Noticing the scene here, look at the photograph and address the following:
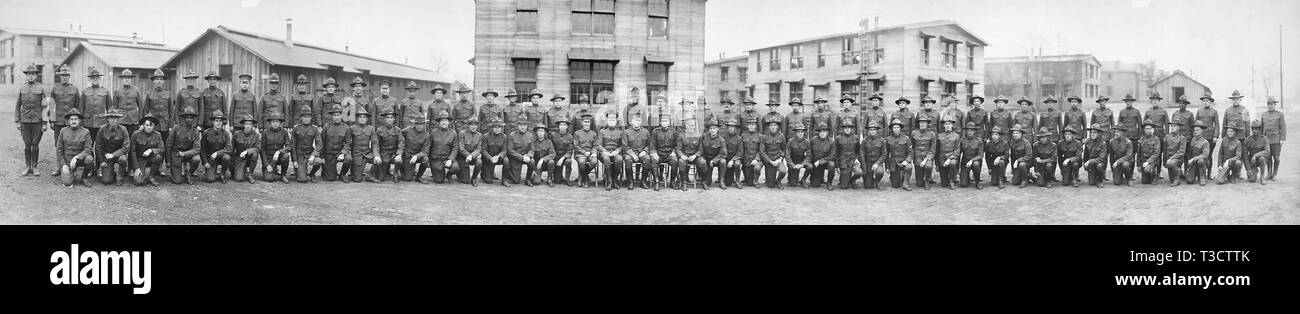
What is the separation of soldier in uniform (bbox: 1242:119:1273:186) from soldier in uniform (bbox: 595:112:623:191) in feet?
20.5

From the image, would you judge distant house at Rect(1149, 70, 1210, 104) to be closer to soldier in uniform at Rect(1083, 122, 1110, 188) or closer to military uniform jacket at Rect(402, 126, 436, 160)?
soldier in uniform at Rect(1083, 122, 1110, 188)

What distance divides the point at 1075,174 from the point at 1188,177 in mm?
1037

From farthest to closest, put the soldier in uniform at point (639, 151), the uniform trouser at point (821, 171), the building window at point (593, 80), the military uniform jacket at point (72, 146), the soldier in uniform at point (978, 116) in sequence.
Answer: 1. the building window at point (593, 80)
2. the soldier in uniform at point (978, 116)
3. the uniform trouser at point (821, 171)
4. the soldier in uniform at point (639, 151)
5. the military uniform jacket at point (72, 146)

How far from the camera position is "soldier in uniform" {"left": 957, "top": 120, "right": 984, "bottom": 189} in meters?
8.17

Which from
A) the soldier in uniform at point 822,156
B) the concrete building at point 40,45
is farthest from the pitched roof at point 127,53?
the soldier in uniform at point 822,156

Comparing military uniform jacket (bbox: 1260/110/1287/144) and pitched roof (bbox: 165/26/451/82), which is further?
pitched roof (bbox: 165/26/451/82)

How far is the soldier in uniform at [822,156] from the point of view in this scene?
27.0 feet

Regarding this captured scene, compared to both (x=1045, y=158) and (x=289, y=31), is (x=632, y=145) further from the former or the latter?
(x=1045, y=158)

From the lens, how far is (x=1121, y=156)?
8.34 meters

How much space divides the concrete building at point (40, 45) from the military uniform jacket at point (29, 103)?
0.18m

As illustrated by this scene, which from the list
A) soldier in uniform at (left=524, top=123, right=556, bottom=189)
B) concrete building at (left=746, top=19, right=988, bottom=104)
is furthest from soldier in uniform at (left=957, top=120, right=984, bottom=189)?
soldier in uniform at (left=524, top=123, right=556, bottom=189)

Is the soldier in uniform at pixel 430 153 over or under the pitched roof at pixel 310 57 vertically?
under

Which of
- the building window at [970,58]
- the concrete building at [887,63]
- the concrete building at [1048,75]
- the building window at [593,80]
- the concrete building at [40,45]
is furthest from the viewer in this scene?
the building window at [970,58]

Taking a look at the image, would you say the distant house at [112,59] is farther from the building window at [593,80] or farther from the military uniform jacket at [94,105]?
the building window at [593,80]
